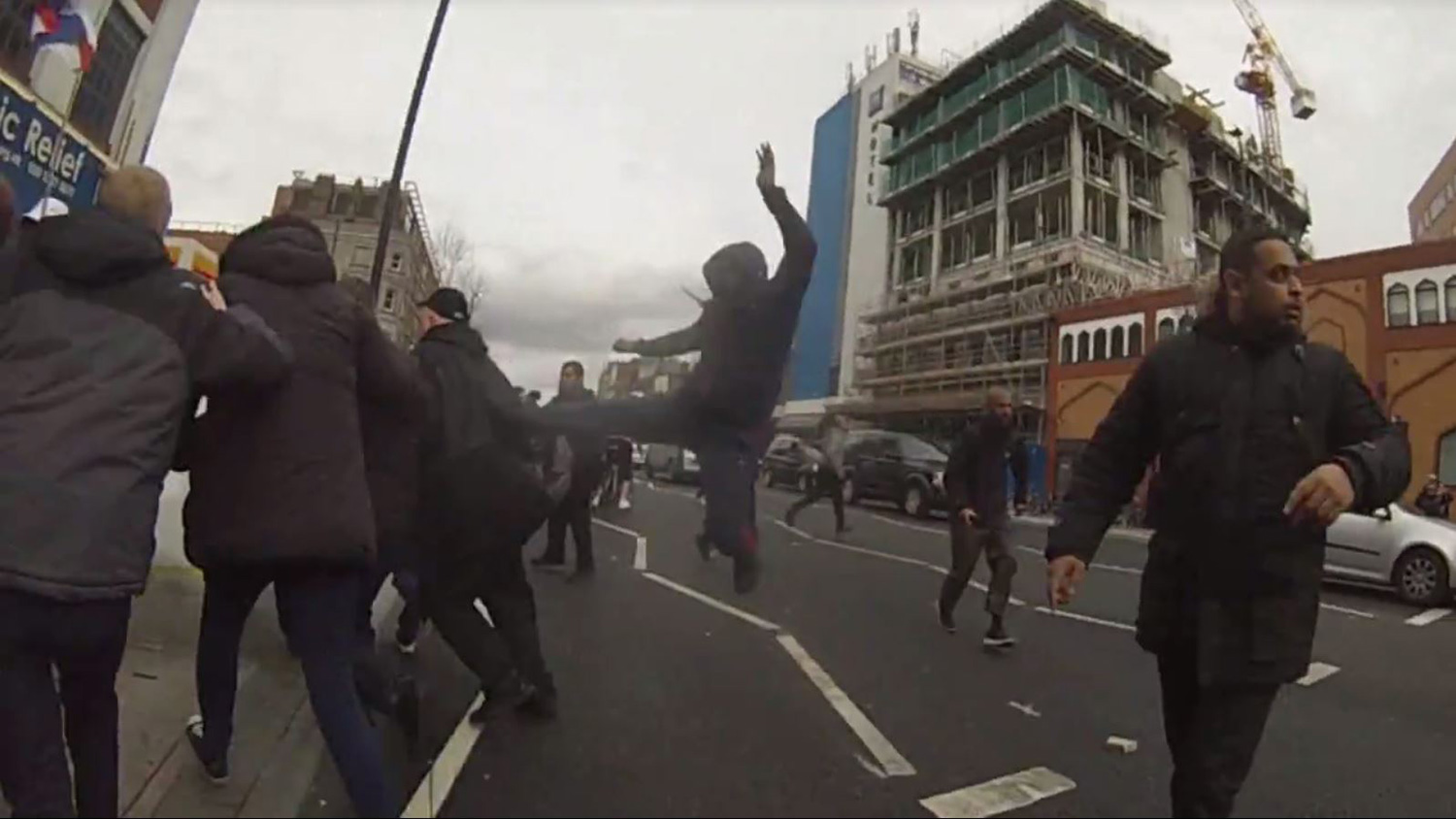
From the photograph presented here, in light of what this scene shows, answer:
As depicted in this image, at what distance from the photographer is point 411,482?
6.06ft

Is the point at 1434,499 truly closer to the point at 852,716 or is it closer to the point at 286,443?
the point at 852,716

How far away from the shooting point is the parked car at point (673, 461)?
1.42 meters

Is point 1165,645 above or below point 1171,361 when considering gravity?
below

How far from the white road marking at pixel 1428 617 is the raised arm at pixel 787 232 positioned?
30.6ft

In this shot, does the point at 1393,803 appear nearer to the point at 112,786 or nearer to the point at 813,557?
the point at 813,557

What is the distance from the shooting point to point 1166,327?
2.27 meters

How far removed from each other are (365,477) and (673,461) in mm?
1022

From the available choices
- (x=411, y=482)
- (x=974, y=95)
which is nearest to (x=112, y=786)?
(x=411, y=482)

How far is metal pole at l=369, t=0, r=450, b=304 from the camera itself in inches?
85.7

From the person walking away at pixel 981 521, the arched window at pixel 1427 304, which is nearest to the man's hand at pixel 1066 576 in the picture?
the person walking away at pixel 981 521

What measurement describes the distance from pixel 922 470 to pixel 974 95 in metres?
2.05

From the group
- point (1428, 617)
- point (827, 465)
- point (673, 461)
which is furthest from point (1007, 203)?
point (1428, 617)

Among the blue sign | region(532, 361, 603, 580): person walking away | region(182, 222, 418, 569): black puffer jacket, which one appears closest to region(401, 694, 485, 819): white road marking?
region(532, 361, 603, 580): person walking away

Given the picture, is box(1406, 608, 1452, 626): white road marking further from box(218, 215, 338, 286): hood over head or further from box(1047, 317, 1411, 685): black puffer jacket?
box(218, 215, 338, 286): hood over head
